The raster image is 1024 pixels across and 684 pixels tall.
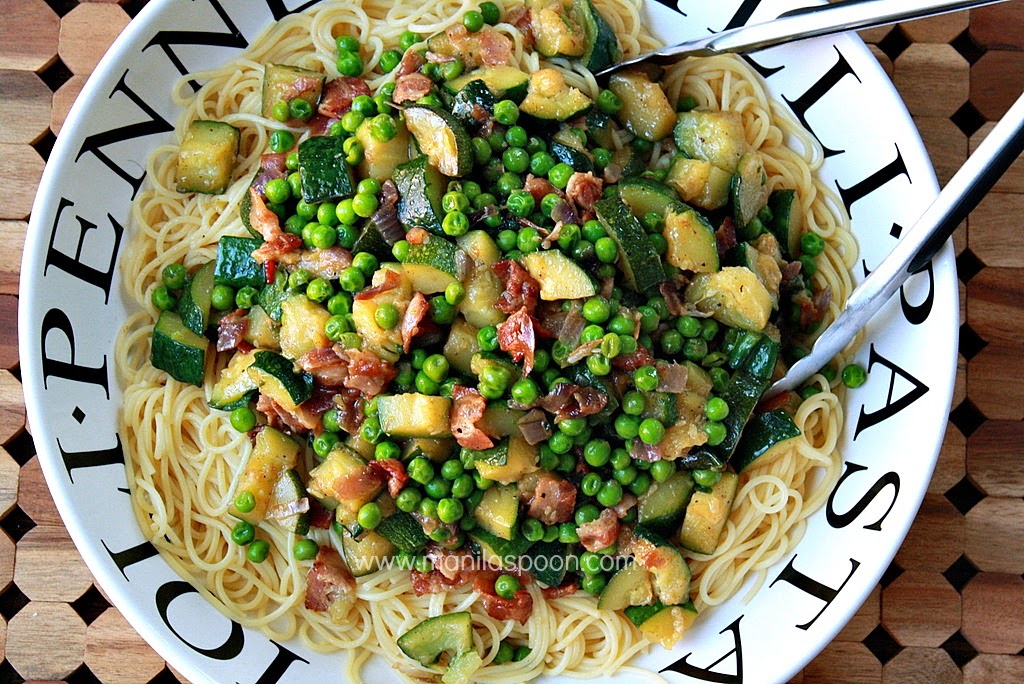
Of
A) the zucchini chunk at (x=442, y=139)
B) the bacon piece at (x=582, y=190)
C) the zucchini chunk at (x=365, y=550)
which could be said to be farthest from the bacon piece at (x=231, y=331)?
the bacon piece at (x=582, y=190)

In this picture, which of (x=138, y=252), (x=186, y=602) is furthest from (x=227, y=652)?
(x=138, y=252)

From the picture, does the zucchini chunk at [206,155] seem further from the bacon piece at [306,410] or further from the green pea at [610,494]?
the green pea at [610,494]

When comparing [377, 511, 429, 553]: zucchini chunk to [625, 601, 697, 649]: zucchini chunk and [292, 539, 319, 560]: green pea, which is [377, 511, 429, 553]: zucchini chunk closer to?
[292, 539, 319, 560]: green pea

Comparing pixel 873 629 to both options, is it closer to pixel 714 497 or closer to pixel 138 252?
pixel 714 497

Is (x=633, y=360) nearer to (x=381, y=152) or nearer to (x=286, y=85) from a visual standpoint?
(x=381, y=152)

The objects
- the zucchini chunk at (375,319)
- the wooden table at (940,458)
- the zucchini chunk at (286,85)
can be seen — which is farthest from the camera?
the wooden table at (940,458)

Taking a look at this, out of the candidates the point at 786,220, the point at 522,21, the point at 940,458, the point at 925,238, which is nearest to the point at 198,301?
the point at 522,21
